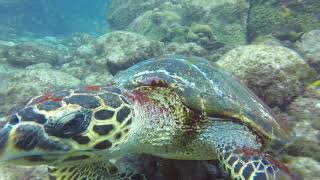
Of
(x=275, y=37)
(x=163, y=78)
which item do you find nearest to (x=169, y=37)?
(x=275, y=37)

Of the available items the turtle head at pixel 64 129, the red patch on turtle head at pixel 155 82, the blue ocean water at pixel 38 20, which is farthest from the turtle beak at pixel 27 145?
the blue ocean water at pixel 38 20

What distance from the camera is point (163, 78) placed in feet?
8.95

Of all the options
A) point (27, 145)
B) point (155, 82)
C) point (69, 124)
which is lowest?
point (27, 145)

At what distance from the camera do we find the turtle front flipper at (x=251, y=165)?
200 centimetres

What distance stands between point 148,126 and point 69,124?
0.62 meters

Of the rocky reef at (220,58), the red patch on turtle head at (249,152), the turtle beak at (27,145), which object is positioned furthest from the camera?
the rocky reef at (220,58)

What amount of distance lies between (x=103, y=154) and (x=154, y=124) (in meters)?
0.45

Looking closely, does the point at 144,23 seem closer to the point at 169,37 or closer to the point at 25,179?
the point at 169,37

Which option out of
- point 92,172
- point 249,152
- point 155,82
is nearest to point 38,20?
point 155,82

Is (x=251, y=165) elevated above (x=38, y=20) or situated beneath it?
situated beneath

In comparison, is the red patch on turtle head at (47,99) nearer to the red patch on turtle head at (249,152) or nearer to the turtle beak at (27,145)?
the turtle beak at (27,145)

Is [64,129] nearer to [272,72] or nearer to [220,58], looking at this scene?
[272,72]

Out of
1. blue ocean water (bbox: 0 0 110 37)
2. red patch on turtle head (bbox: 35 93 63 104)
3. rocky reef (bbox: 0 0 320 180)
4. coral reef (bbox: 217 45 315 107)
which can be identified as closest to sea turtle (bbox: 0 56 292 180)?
red patch on turtle head (bbox: 35 93 63 104)

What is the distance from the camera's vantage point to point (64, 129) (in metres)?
1.90
